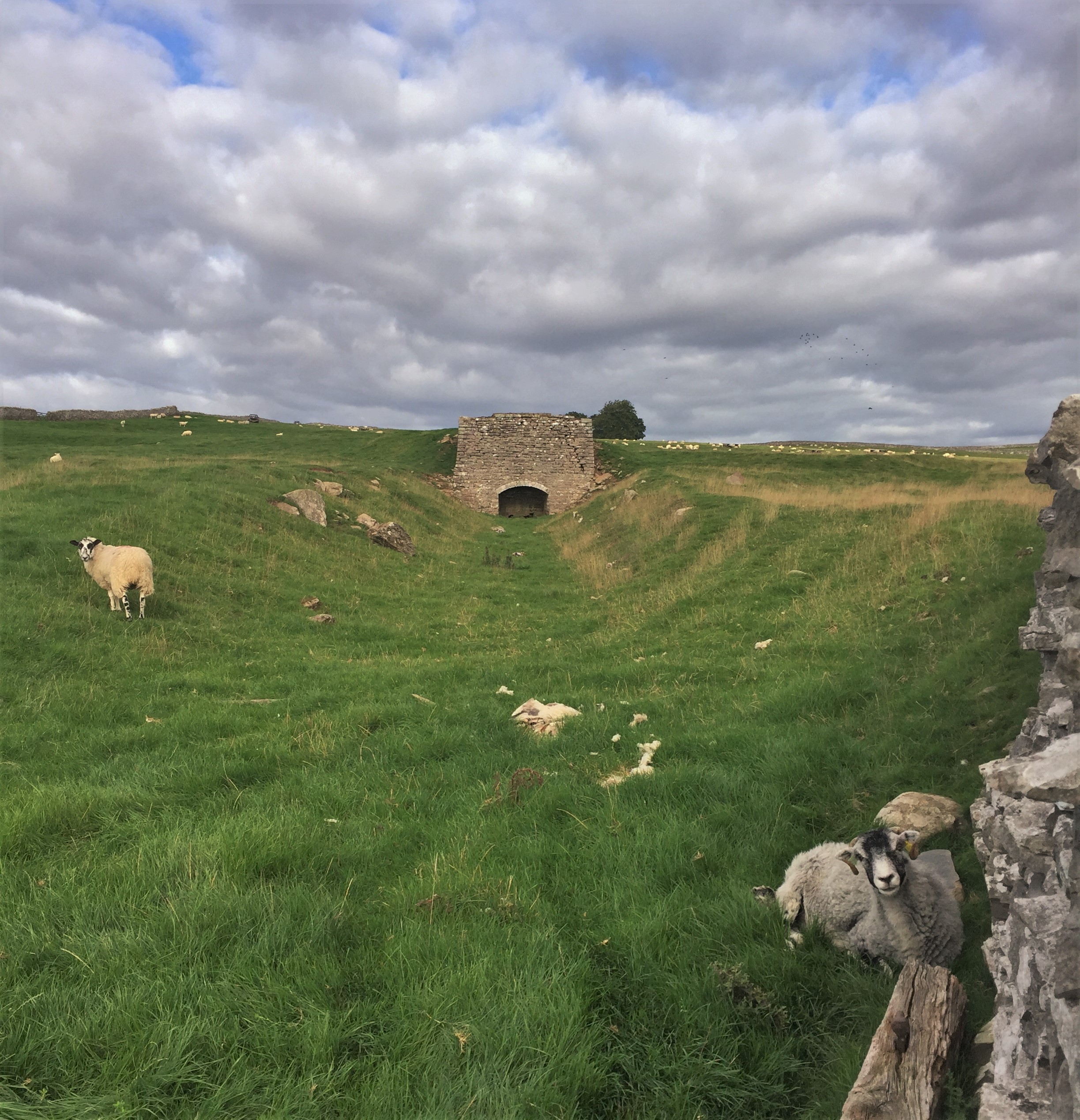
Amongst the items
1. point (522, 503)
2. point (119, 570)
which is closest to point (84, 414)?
point (522, 503)

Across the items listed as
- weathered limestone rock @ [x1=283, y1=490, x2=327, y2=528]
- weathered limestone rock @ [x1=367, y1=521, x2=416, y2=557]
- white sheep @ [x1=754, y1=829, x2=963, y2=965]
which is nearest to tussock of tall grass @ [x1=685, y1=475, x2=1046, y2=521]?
weathered limestone rock @ [x1=367, y1=521, x2=416, y2=557]

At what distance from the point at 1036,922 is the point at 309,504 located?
24355mm

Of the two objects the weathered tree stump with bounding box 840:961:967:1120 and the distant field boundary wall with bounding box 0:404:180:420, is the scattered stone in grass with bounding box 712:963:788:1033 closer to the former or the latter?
the weathered tree stump with bounding box 840:961:967:1120

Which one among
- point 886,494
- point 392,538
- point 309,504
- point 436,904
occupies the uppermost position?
point 886,494

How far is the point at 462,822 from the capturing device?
5969 mm

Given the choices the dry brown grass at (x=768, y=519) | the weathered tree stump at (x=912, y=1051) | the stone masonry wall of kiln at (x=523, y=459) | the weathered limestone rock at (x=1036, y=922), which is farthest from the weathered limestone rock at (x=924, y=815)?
the stone masonry wall of kiln at (x=523, y=459)

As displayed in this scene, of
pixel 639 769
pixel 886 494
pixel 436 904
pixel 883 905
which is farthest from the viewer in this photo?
pixel 886 494

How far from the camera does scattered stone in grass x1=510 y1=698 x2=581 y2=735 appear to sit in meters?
8.48

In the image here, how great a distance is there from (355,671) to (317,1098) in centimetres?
858

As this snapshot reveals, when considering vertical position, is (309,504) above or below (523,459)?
below

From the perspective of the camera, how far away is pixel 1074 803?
93.4 inches

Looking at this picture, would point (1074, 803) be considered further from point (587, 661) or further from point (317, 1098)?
point (587, 661)

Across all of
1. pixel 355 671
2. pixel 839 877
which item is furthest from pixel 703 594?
pixel 839 877

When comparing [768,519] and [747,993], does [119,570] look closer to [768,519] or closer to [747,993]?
[747,993]
